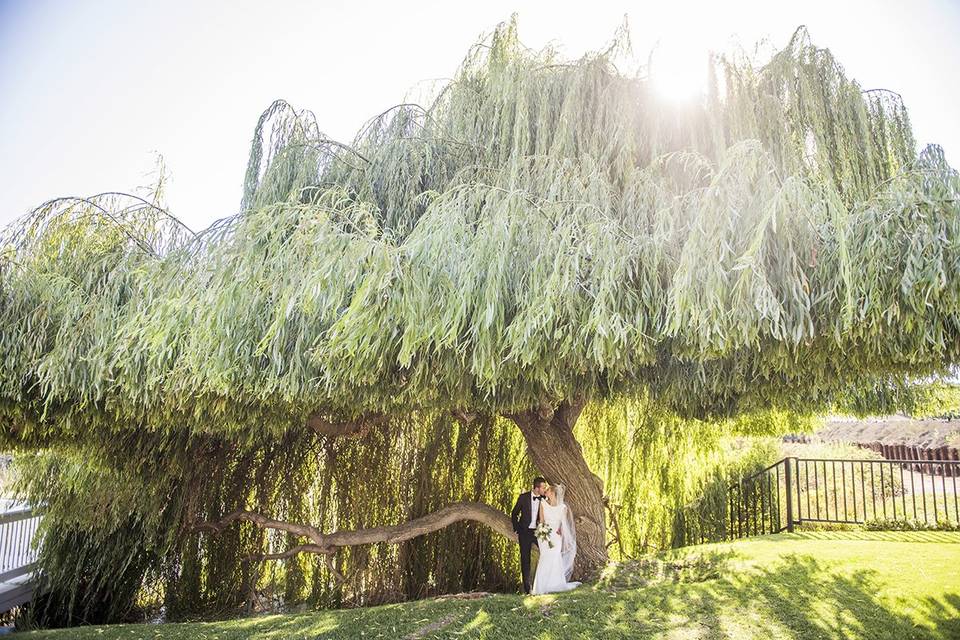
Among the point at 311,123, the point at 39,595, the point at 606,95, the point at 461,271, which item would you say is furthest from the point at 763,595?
the point at 39,595

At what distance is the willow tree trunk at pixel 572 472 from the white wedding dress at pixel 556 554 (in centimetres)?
26

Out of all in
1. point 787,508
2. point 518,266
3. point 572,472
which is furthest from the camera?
point 787,508

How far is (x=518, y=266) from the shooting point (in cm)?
377

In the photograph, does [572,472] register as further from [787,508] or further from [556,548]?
[787,508]

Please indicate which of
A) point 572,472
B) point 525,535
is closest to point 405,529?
point 525,535

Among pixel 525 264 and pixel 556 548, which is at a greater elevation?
pixel 525 264

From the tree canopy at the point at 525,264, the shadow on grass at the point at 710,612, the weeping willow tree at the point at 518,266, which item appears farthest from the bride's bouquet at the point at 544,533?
the tree canopy at the point at 525,264

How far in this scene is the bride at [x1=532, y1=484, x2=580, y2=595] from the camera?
6371 millimetres

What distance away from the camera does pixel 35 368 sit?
4426 millimetres

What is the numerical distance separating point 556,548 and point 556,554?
0.06m

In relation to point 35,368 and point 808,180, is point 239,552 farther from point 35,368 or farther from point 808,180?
point 808,180

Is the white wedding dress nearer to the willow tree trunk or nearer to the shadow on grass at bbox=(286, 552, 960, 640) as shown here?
the willow tree trunk

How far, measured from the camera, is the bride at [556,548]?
6371mm

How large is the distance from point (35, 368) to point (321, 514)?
3879 mm
